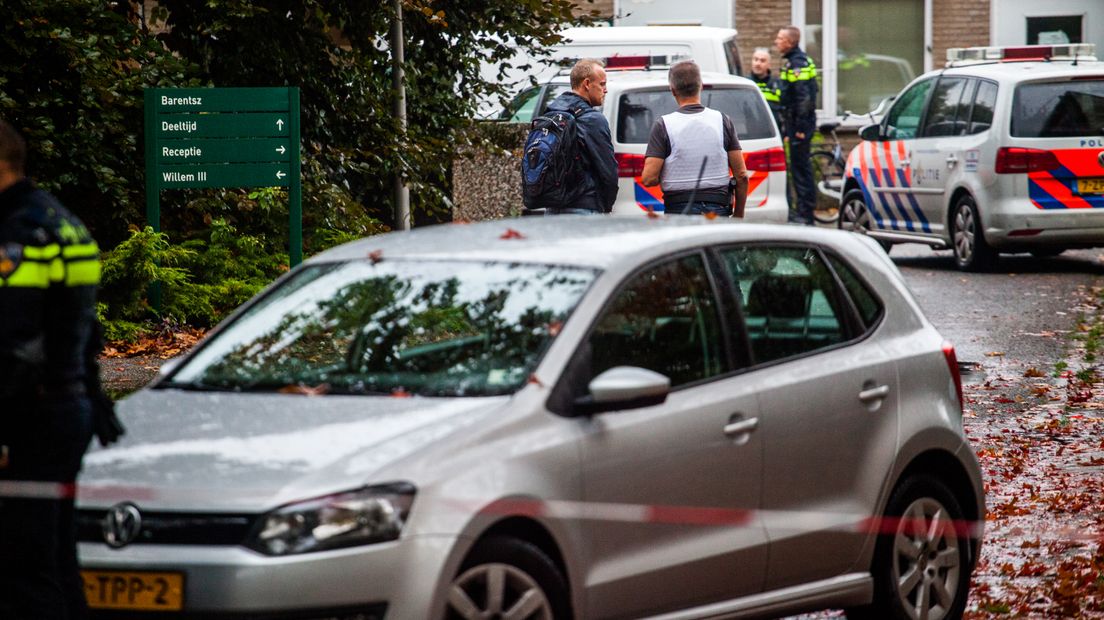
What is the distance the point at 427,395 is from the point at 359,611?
0.82 m

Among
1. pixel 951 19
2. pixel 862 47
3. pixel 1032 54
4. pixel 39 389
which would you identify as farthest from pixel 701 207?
pixel 951 19

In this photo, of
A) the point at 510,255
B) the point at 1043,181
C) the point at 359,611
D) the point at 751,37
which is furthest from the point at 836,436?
the point at 751,37

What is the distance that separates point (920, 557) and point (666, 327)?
1.33 meters

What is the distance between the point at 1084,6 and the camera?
3033cm

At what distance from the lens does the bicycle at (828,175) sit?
2466 cm

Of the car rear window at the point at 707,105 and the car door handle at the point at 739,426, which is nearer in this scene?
the car door handle at the point at 739,426

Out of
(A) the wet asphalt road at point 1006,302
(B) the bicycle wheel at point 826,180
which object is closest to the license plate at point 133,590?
(A) the wet asphalt road at point 1006,302

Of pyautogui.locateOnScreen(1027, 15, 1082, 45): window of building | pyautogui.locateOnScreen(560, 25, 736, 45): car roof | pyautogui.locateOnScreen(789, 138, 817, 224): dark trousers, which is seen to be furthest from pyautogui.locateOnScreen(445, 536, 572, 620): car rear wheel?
pyautogui.locateOnScreen(1027, 15, 1082, 45): window of building

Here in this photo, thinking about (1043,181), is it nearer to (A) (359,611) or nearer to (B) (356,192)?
(B) (356,192)

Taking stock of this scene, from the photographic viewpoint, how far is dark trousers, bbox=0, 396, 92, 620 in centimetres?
531

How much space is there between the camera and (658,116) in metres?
17.1

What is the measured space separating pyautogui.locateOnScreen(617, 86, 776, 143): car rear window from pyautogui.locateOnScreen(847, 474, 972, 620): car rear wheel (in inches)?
394

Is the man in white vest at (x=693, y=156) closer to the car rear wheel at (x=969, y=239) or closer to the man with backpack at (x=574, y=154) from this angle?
the man with backpack at (x=574, y=154)

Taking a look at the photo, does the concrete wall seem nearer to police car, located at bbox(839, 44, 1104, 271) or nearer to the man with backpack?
police car, located at bbox(839, 44, 1104, 271)
